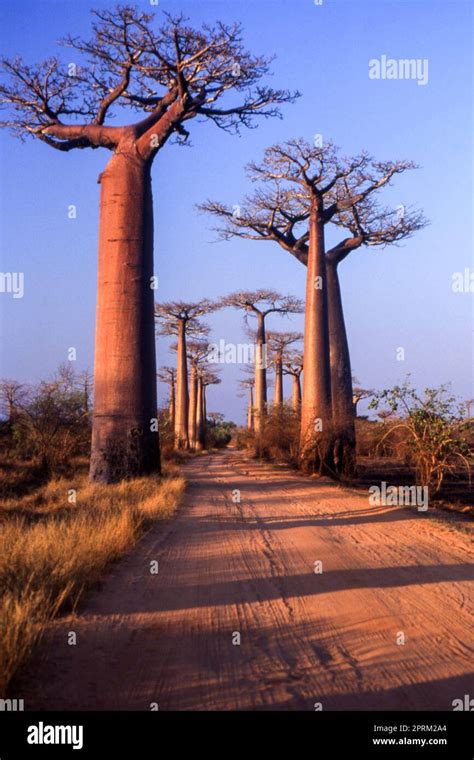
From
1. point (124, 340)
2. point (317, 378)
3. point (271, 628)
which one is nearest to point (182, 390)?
point (317, 378)

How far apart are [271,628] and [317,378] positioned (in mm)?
10928

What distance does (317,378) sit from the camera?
14594mm

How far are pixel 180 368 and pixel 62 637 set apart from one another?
27037 millimetres

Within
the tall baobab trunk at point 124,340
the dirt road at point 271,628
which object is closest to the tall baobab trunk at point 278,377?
the tall baobab trunk at point 124,340

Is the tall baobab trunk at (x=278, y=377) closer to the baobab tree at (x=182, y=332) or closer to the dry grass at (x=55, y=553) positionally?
the baobab tree at (x=182, y=332)

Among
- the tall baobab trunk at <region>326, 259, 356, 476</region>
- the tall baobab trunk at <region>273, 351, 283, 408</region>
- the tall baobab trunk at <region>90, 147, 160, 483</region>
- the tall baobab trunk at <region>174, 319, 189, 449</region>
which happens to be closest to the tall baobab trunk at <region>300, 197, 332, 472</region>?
the tall baobab trunk at <region>326, 259, 356, 476</region>

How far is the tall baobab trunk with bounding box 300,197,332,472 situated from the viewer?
47.9 ft

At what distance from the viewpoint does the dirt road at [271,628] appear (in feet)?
9.71

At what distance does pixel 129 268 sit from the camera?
34.4ft

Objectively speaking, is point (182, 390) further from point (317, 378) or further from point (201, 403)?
point (317, 378)

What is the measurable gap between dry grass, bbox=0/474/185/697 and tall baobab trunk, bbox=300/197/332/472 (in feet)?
19.6

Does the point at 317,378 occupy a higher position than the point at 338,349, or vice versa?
the point at 338,349

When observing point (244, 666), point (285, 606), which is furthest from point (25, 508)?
point (244, 666)
